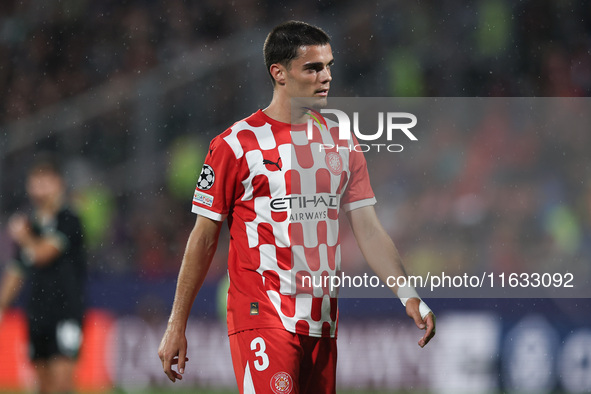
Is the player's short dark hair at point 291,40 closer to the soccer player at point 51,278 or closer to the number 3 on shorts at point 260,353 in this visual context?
the number 3 on shorts at point 260,353

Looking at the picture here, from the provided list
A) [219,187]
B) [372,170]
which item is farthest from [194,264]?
[372,170]

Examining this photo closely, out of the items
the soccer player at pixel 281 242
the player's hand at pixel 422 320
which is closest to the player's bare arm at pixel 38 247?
the soccer player at pixel 281 242

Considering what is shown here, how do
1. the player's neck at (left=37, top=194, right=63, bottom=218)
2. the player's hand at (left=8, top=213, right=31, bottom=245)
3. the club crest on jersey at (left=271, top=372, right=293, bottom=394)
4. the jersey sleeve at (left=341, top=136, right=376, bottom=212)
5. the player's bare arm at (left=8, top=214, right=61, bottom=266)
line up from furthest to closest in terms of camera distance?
1. the player's neck at (left=37, top=194, right=63, bottom=218)
2. the player's bare arm at (left=8, top=214, right=61, bottom=266)
3. the player's hand at (left=8, top=213, right=31, bottom=245)
4. the jersey sleeve at (left=341, top=136, right=376, bottom=212)
5. the club crest on jersey at (left=271, top=372, right=293, bottom=394)

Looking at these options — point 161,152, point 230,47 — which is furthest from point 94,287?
point 230,47

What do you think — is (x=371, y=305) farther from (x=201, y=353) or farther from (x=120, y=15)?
(x=120, y=15)

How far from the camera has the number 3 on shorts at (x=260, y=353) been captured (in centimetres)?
302

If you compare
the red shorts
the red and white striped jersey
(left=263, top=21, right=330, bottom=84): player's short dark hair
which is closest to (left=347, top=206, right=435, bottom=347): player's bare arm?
the red and white striped jersey

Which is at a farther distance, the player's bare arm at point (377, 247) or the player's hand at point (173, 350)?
the player's bare arm at point (377, 247)

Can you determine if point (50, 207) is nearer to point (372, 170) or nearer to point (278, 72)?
point (278, 72)

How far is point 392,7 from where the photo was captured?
9.34 meters

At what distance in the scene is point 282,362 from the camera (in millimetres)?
3012

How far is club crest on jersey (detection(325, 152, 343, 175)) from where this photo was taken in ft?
10.6

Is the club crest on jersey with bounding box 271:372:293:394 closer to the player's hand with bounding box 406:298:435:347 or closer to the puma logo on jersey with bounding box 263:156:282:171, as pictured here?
the player's hand with bounding box 406:298:435:347

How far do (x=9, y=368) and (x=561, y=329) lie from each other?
375 centimetres
